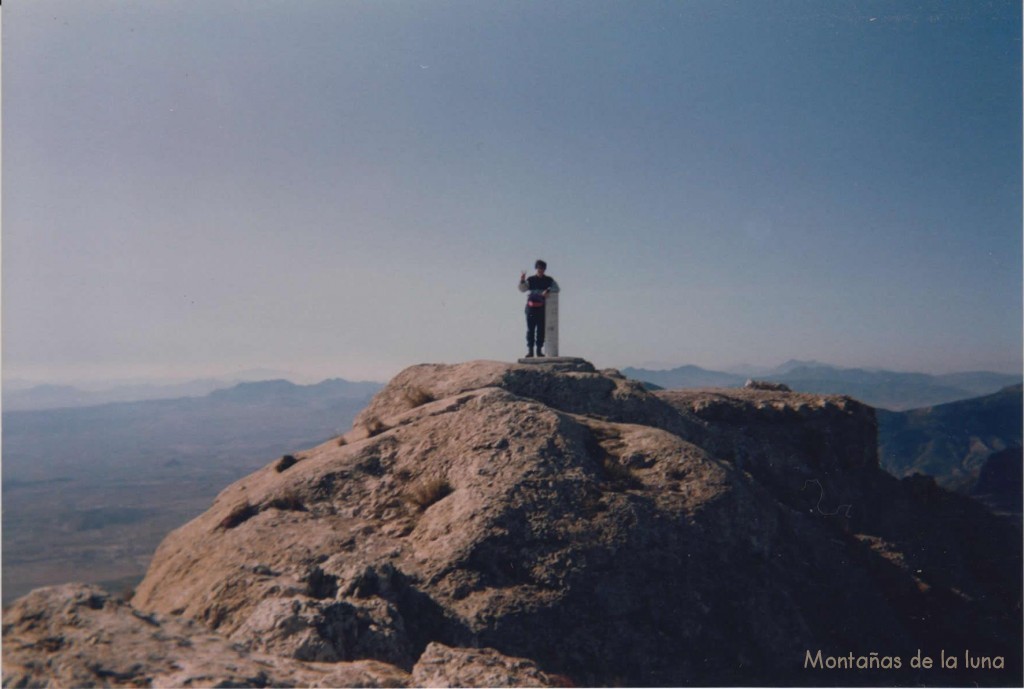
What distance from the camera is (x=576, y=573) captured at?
840cm

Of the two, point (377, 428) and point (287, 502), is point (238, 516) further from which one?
point (377, 428)

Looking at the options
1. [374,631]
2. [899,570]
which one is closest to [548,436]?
[374,631]

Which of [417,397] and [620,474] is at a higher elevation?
[417,397]

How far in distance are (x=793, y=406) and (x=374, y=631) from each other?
13.9 metres

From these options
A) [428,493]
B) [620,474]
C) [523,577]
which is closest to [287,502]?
[428,493]

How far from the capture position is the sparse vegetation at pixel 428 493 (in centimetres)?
988

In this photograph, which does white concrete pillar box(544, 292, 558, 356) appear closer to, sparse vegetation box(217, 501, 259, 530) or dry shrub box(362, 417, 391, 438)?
dry shrub box(362, 417, 391, 438)

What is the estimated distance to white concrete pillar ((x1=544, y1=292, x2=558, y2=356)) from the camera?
18.6 m

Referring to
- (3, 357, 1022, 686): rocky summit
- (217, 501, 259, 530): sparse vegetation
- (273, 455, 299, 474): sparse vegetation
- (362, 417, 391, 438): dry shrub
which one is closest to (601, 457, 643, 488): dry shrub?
(3, 357, 1022, 686): rocky summit

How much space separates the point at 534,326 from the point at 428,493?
912 cm

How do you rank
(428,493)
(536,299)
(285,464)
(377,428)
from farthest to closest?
(536,299) → (377,428) → (285,464) → (428,493)

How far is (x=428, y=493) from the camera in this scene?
992 cm

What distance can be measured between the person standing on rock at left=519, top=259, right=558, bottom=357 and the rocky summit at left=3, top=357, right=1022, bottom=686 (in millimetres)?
4080

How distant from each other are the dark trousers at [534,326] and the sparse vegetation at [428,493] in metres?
8.73
